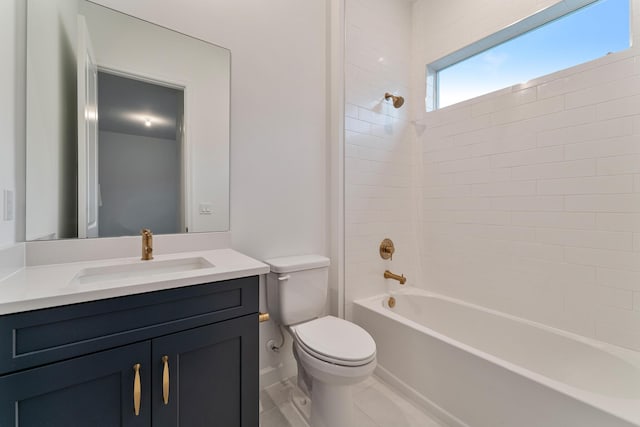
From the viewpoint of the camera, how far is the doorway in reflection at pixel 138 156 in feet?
4.07

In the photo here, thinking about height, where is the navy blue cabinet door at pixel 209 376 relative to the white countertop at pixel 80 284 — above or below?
below

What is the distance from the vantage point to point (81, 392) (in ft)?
2.56

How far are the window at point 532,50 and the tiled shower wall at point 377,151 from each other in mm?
363

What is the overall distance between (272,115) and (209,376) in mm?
1410

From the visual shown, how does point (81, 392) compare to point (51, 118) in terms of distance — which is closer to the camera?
point (81, 392)

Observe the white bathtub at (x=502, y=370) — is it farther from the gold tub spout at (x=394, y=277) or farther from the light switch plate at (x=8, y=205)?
the light switch plate at (x=8, y=205)

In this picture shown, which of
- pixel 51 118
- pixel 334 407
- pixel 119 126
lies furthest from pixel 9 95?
pixel 334 407

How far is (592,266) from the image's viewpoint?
1498 millimetres

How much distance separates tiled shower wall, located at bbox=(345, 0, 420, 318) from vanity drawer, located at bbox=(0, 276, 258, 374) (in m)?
1.10

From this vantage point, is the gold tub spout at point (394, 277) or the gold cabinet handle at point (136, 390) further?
the gold tub spout at point (394, 277)

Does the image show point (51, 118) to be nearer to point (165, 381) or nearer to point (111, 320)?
point (111, 320)

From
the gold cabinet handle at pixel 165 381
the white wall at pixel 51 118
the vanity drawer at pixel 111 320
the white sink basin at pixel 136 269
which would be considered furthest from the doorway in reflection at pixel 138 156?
the gold cabinet handle at pixel 165 381

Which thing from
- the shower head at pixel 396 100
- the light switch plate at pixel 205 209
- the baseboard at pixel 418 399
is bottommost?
the baseboard at pixel 418 399

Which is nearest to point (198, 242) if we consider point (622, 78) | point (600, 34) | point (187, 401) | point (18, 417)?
point (187, 401)
